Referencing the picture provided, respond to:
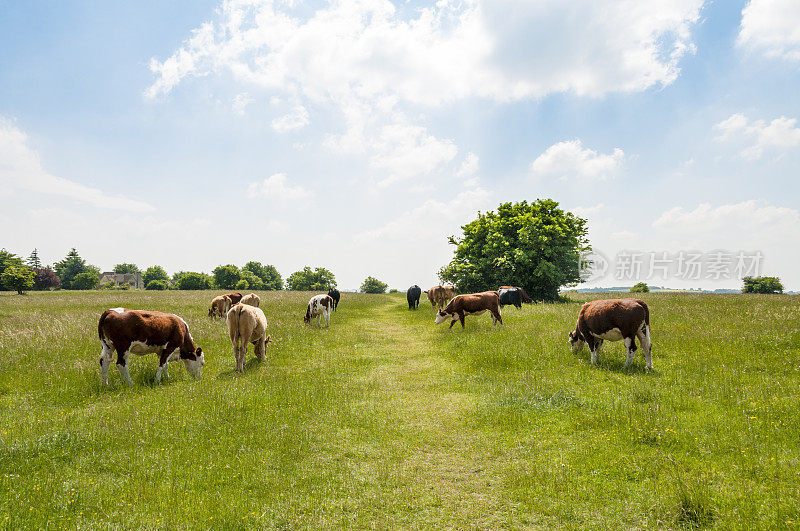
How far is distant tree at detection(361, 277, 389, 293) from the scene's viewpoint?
10604 cm

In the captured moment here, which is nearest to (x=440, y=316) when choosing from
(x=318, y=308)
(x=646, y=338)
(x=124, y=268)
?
(x=318, y=308)

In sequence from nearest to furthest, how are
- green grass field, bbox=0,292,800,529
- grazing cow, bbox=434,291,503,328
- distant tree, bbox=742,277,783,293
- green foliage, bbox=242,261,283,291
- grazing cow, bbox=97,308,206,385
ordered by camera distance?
green grass field, bbox=0,292,800,529
grazing cow, bbox=97,308,206,385
grazing cow, bbox=434,291,503,328
distant tree, bbox=742,277,783,293
green foliage, bbox=242,261,283,291

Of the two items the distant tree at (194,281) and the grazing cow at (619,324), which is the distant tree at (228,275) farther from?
the grazing cow at (619,324)

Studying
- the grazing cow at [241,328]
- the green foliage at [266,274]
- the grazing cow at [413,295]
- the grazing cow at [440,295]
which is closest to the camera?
the grazing cow at [241,328]

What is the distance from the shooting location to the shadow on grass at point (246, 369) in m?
10.7

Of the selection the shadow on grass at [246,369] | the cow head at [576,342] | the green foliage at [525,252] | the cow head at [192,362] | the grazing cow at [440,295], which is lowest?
the shadow on grass at [246,369]

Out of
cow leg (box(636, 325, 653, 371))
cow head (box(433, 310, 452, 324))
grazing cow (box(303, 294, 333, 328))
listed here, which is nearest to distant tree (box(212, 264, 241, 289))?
grazing cow (box(303, 294, 333, 328))

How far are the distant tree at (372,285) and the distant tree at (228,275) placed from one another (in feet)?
120

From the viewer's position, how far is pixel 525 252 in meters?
30.3

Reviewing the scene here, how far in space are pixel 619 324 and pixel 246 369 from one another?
11686 millimetres

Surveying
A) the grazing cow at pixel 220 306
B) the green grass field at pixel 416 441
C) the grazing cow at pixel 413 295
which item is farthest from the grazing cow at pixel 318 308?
the grazing cow at pixel 413 295

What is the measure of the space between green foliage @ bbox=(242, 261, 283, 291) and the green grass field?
107273mm

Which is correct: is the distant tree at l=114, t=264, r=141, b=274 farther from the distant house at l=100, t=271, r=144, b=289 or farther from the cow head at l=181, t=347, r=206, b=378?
the cow head at l=181, t=347, r=206, b=378

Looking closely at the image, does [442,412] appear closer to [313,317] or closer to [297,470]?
[297,470]
